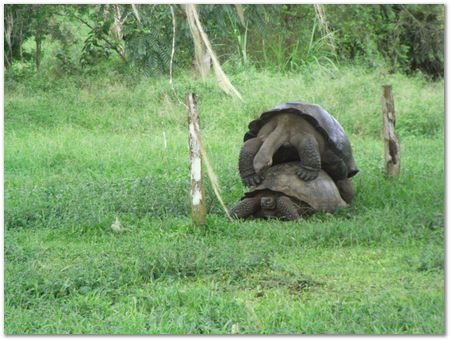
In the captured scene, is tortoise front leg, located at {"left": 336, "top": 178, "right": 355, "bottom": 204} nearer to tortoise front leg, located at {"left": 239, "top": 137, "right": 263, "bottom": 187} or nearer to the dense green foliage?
tortoise front leg, located at {"left": 239, "top": 137, "right": 263, "bottom": 187}

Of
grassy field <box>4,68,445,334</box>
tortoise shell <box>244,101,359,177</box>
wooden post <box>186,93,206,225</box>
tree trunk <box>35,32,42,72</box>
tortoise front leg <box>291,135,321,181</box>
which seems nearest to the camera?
grassy field <box>4,68,445,334</box>

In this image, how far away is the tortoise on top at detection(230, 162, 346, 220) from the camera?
6.25 m

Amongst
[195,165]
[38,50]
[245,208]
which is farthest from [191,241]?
[38,50]

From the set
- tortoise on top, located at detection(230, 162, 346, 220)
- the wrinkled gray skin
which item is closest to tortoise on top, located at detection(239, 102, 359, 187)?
tortoise on top, located at detection(230, 162, 346, 220)

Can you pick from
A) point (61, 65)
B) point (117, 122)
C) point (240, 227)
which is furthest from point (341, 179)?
point (61, 65)

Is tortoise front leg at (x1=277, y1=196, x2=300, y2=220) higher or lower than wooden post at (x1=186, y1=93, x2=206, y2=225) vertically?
lower

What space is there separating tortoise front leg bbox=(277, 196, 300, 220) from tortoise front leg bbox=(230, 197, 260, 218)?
16cm

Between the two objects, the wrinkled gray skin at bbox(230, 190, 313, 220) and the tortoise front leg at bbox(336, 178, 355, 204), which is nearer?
the wrinkled gray skin at bbox(230, 190, 313, 220)

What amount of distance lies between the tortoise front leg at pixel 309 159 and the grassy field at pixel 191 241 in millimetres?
321

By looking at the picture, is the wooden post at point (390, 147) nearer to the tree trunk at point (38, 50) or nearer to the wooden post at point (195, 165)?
the wooden post at point (195, 165)

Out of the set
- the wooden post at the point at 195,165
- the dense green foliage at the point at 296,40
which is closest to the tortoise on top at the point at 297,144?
the wooden post at the point at 195,165

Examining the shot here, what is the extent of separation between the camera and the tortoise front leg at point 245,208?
20.6 ft

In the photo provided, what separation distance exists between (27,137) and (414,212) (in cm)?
530

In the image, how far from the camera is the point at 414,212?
5.53 meters
